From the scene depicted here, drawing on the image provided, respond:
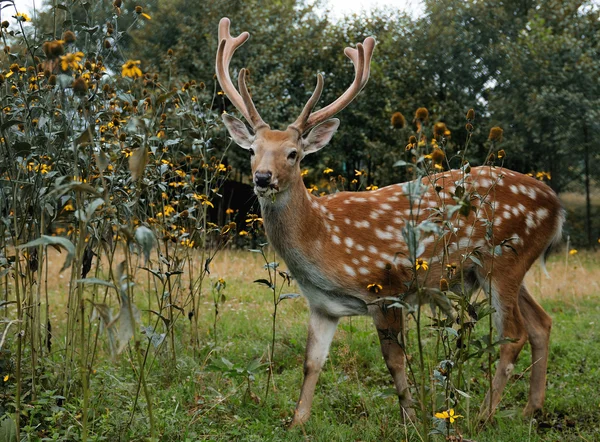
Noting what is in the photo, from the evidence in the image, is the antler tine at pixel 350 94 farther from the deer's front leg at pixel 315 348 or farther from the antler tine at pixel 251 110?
the deer's front leg at pixel 315 348

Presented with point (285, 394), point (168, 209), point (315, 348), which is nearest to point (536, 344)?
point (315, 348)

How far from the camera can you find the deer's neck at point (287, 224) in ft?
15.2

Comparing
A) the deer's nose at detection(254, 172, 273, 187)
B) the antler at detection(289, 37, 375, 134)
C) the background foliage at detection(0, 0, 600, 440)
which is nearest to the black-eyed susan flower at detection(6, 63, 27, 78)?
the background foliage at detection(0, 0, 600, 440)

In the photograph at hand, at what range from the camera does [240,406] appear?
176 inches

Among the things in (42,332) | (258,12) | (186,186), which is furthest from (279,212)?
(258,12)

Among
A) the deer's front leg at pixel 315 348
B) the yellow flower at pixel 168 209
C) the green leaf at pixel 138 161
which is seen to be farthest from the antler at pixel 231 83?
the green leaf at pixel 138 161

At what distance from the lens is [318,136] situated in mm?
4926

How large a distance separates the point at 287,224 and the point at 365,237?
584 millimetres

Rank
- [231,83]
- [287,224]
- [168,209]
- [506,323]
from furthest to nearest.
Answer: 1. [168,209]
2. [231,83]
3. [506,323]
4. [287,224]

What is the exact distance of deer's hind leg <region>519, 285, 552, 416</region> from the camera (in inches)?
192

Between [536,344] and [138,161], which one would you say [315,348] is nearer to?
[536,344]

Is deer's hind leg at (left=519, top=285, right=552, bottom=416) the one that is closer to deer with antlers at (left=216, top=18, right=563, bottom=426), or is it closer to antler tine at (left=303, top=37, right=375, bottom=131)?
deer with antlers at (left=216, top=18, right=563, bottom=426)

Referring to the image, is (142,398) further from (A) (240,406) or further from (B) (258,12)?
(B) (258,12)

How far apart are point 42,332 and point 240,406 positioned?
129 centimetres
